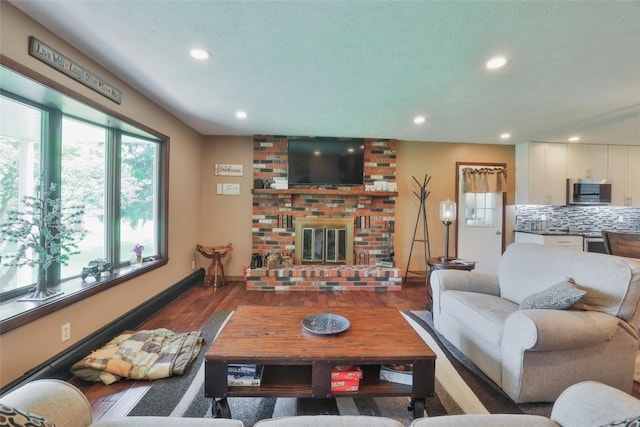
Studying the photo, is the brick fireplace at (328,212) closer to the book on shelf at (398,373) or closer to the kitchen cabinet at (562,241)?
the kitchen cabinet at (562,241)

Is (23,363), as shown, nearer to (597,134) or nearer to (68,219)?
(68,219)

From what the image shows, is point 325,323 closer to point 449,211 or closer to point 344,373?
point 344,373

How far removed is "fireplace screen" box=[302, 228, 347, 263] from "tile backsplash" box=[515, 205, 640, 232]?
3.06 m

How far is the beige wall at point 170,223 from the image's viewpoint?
60.9 inches

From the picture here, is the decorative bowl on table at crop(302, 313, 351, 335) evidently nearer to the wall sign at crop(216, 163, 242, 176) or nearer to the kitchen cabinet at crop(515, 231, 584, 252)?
the wall sign at crop(216, 163, 242, 176)

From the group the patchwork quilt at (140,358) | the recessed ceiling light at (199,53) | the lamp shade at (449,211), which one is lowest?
the patchwork quilt at (140,358)

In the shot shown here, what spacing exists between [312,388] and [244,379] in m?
0.36

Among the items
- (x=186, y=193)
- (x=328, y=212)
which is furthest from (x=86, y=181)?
(x=328, y=212)

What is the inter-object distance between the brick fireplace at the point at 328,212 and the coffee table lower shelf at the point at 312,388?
2737 millimetres

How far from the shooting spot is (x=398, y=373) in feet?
4.84

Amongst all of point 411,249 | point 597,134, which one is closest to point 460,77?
point 411,249

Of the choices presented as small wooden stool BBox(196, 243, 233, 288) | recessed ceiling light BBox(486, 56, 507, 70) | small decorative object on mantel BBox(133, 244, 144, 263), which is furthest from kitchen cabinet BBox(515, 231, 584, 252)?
small decorative object on mantel BBox(133, 244, 144, 263)

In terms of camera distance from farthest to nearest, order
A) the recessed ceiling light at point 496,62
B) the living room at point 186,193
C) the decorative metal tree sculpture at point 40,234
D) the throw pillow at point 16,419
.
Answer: the recessed ceiling light at point 496,62, the decorative metal tree sculpture at point 40,234, the living room at point 186,193, the throw pillow at point 16,419

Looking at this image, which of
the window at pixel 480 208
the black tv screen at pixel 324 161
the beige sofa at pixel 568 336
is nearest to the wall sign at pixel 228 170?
the black tv screen at pixel 324 161
